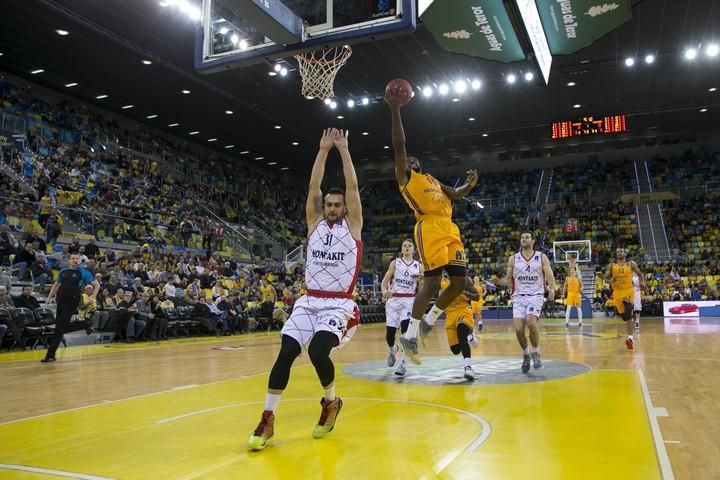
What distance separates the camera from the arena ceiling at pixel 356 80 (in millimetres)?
18672

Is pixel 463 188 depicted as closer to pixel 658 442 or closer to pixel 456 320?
pixel 456 320

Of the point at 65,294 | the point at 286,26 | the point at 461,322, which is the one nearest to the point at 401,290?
the point at 461,322

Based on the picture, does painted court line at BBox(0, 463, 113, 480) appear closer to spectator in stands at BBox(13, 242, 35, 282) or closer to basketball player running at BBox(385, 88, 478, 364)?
basketball player running at BBox(385, 88, 478, 364)

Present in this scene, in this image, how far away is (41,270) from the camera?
1438cm

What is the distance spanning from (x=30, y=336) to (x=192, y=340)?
4.48 m

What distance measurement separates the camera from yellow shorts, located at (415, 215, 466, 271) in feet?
19.4

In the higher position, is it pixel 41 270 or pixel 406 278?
pixel 41 270

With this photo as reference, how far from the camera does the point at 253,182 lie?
34875 mm

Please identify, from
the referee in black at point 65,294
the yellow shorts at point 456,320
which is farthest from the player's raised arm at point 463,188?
the referee in black at point 65,294

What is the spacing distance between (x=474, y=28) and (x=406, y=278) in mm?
6867

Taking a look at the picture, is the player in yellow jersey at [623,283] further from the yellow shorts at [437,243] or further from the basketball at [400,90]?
the basketball at [400,90]

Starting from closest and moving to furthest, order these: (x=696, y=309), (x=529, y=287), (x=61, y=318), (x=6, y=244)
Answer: (x=529, y=287), (x=61, y=318), (x=6, y=244), (x=696, y=309)

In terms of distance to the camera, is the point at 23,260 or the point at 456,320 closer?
the point at 456,320

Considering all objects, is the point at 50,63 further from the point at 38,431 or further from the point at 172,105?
the point at 38,431
